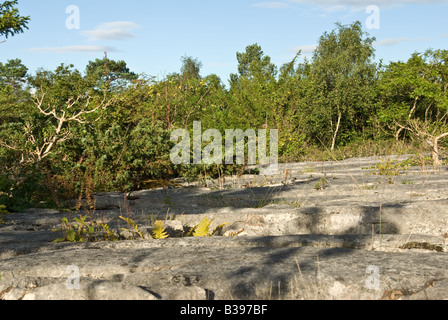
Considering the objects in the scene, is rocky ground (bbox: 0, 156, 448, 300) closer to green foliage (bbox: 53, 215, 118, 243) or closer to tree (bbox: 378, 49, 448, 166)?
green foliage (bbox: 53, 215, 118, 243)

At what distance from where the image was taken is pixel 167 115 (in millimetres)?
12516

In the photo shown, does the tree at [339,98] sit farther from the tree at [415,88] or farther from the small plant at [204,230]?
the small plant at [204,230]

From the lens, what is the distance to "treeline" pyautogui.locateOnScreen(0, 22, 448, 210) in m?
7.93

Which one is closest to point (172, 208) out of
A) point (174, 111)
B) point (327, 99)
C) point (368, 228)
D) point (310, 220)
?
point (310, 220)

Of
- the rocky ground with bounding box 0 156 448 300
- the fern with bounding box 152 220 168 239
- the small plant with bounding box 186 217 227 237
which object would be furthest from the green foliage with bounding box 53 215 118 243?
the small plant with bounding box 186 217 227 237

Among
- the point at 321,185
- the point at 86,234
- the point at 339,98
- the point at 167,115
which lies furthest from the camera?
the point at 339,98

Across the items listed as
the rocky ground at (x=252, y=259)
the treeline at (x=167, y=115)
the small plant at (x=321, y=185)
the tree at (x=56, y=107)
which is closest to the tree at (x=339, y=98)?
the treeline at (x=167, y=115)

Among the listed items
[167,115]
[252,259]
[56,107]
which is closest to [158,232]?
[252,259]

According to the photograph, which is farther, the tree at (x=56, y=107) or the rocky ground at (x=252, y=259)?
the tree at (x=56, y=107)

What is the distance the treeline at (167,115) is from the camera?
7930 mm

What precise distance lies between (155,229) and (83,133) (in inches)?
205

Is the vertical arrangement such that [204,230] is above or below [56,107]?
below

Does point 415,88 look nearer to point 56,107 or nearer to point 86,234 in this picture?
point 56,107

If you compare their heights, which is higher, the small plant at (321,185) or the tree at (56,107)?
the tree at (56,107)
